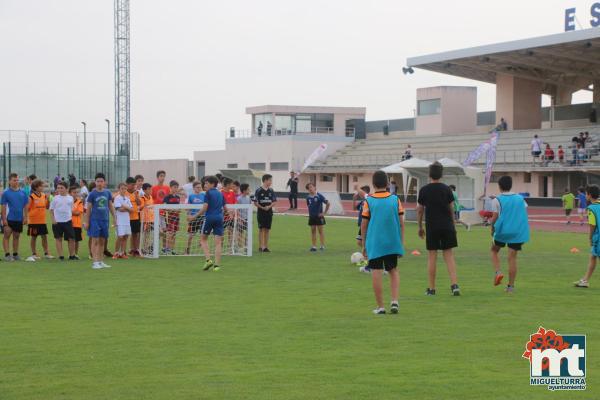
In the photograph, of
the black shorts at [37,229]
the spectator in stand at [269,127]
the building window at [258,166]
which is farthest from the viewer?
the spectator in stand at [269,127]

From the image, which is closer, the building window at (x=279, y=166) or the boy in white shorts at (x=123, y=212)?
the boy in white shorts at (x=123, y=212)

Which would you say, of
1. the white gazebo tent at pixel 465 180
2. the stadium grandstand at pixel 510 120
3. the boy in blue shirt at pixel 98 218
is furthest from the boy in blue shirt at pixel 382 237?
the stadium grandstand at pixel 510 120

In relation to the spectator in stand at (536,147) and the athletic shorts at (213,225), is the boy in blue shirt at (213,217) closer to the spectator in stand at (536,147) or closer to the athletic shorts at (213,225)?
the athletic shorts at (213,225)

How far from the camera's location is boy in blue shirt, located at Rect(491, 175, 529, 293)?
46.1 feet

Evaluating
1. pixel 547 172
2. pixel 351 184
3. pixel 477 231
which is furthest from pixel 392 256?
pixel 351 184

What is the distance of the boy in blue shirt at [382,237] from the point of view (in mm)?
11664

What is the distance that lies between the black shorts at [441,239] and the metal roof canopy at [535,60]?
39.9m

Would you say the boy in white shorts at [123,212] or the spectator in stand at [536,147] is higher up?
the spectator in stand at [536,147]

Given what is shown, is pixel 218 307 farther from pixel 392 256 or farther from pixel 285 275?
pixel 285 275

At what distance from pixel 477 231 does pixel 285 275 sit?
16.5 meters

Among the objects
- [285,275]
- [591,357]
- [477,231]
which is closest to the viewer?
[591,357]

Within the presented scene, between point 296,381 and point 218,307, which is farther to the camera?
point 218,307

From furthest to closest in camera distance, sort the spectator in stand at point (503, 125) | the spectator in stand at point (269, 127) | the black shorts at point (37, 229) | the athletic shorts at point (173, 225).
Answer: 1. the spectator in stand at point (269, 127)
2. the spectator in stand at point (503, 125)
3. the athletic shorts at point (173, 225)
4. the black shorts at point (37, 229)

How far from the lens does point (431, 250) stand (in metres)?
13.4
